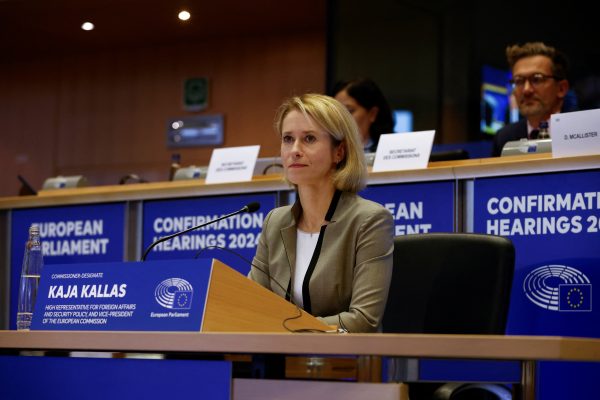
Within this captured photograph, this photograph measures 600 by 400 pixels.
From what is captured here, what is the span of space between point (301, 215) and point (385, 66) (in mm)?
3873

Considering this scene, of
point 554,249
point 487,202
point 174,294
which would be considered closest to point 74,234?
point 487,202

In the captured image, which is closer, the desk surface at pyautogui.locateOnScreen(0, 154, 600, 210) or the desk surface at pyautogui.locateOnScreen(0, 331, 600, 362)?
the desk surface at pyautogui.locateOnScreen(0, 331, 600, 362)

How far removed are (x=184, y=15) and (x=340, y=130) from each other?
15.8ft

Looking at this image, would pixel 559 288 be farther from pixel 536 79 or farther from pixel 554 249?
pixel 536 79

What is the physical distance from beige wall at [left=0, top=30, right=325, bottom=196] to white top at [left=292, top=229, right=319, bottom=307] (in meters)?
4.73

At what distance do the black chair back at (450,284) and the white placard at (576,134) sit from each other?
943mm

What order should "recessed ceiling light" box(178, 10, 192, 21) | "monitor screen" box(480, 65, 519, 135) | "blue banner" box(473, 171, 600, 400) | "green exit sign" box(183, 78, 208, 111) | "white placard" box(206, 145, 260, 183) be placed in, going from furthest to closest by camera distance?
1. "green exit sign" box(183, 78, 208, 111)
2. "recessed ceiling light" box(178, 10, 192, 21)
3. "monitor screen" box(480, 65, 519, 135)
4. "white placard" box(206, 145, 260, 183)
5. "blue banner" box(473, 171, 600, 400)

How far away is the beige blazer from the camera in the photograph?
240cm

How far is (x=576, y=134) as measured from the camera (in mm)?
3361

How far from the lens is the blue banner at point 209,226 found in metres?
4.05

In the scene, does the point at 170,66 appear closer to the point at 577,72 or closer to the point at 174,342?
the point at 577,72

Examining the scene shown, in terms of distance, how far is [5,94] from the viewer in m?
8.73

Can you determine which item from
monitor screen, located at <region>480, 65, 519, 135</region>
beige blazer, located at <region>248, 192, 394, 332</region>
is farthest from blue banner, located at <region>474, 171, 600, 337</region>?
monitor screen, located at <region>480, 65, 519, 135</region>

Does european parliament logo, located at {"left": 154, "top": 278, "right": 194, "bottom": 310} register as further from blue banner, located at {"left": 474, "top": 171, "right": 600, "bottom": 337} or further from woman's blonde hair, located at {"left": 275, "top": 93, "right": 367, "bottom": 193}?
blue banner, located at {"left": 474, "top": 171, "right": 600, "bottom": 337}
